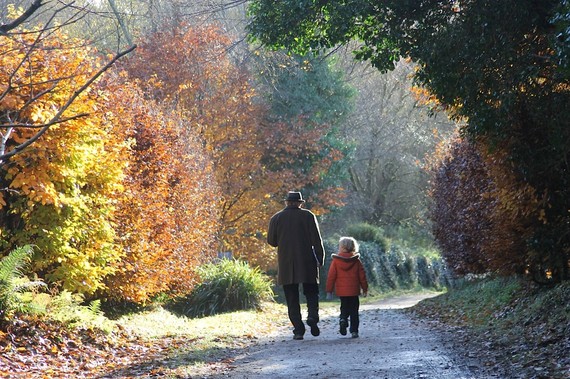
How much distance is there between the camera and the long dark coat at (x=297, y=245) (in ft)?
36.6

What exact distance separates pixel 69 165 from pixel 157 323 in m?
3.61

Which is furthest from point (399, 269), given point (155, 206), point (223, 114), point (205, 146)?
point (155, 206)

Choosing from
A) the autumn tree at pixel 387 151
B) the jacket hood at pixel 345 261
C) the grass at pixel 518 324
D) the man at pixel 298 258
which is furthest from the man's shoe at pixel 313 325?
the autumn tree at pixel 387 151

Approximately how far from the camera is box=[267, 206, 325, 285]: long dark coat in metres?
11.2

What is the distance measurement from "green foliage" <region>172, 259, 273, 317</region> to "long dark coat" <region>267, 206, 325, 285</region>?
19.9ft

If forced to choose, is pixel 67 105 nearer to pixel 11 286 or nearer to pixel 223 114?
pixel 11 286

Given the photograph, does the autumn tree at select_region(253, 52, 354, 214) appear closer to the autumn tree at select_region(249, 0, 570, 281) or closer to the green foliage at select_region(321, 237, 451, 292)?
the green foliage at select_region(321, 237, 451, 292)

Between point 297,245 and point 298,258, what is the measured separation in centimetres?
18

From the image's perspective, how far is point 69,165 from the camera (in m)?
11.4

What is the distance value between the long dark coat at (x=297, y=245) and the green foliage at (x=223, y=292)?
19.9ft

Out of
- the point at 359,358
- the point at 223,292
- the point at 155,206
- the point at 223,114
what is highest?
the point at 223,114

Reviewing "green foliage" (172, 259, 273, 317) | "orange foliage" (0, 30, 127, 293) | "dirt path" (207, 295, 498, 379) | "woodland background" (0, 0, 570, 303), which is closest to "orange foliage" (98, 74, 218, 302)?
"woodland background" (0, 0, 570, 303)

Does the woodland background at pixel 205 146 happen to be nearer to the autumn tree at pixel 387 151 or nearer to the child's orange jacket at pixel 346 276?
the child's orange jacket at pixel 346 276

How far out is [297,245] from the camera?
1120cm
